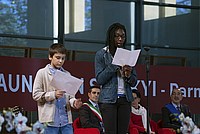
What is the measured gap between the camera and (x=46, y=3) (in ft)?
33.8

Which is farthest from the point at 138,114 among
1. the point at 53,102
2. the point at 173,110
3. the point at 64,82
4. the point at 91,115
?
the point at 64,82

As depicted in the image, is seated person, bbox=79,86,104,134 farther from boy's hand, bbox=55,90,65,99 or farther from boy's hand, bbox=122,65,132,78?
boy's hand, bbox=55,90,65,99

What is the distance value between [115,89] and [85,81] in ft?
11.5

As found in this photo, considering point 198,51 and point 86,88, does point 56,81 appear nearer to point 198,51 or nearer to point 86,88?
point 86,88

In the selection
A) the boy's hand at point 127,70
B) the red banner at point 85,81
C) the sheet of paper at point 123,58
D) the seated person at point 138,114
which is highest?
the sheet of paper at point 123,58

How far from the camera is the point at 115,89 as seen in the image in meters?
6.12

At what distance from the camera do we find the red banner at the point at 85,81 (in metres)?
9.05

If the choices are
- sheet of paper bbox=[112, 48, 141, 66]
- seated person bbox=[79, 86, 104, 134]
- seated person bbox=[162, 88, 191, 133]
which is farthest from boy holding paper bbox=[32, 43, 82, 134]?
seated person bbox=[162, 88, 191, 133]

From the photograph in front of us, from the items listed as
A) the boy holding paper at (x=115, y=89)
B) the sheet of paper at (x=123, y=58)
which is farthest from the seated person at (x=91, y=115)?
the sheet of paper at (x=123, y=58)

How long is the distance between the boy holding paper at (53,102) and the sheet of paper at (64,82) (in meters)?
0.08

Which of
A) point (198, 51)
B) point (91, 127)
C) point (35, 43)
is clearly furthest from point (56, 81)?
point (198, 51)

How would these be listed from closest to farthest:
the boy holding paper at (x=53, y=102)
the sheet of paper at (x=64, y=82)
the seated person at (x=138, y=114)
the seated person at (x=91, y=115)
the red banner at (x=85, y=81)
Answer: the sheet of paper at (x=64, y=82) → the boy holding paper at (x=53, y=102) → the seated person at (x=91, y=115) → the red banner at (x=85, y=81) → the seated person at (x=138, y=114)

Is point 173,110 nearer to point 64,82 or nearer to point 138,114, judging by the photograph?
point 138,114

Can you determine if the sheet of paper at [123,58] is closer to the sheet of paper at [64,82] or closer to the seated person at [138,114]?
the sheet of paper at [64,82]
